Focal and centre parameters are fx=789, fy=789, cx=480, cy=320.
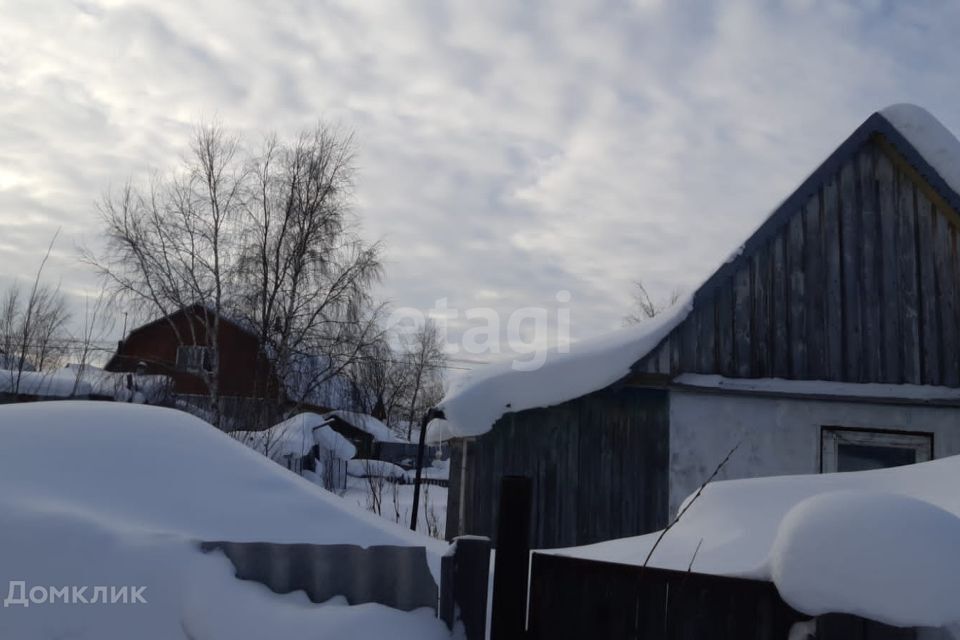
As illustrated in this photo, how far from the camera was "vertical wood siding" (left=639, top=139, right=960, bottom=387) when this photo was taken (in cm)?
721

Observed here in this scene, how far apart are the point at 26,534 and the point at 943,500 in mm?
3199

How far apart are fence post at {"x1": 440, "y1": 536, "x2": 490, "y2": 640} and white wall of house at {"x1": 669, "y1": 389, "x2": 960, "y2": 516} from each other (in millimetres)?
4937

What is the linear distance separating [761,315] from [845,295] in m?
0.78

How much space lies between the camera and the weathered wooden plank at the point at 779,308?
7.33 m

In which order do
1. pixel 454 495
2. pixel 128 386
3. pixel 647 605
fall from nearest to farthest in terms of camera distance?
pixel 647 605 < pixel 454 495 < pixel 128 386

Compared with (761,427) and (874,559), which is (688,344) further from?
(874,559)

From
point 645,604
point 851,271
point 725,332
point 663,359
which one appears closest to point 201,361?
point 663,359

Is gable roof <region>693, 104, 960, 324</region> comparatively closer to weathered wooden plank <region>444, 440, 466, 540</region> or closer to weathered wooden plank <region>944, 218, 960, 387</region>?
weathered wooden plank <region>944, 218, 960, 387</region>

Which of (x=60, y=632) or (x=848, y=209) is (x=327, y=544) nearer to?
(x=60, y=632)

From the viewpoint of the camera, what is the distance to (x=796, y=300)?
7418 mm

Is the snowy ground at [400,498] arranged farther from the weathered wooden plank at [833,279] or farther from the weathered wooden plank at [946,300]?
the weathered wooden plank at [946,300]

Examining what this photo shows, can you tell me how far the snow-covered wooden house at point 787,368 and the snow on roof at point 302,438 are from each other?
5295 mm

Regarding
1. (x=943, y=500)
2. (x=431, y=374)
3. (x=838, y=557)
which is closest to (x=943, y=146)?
(x=943, y=500)

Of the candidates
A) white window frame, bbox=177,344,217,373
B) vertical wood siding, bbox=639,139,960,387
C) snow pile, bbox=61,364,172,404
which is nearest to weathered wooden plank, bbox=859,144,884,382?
vertical wood siding, bbox=639,139,960,387
